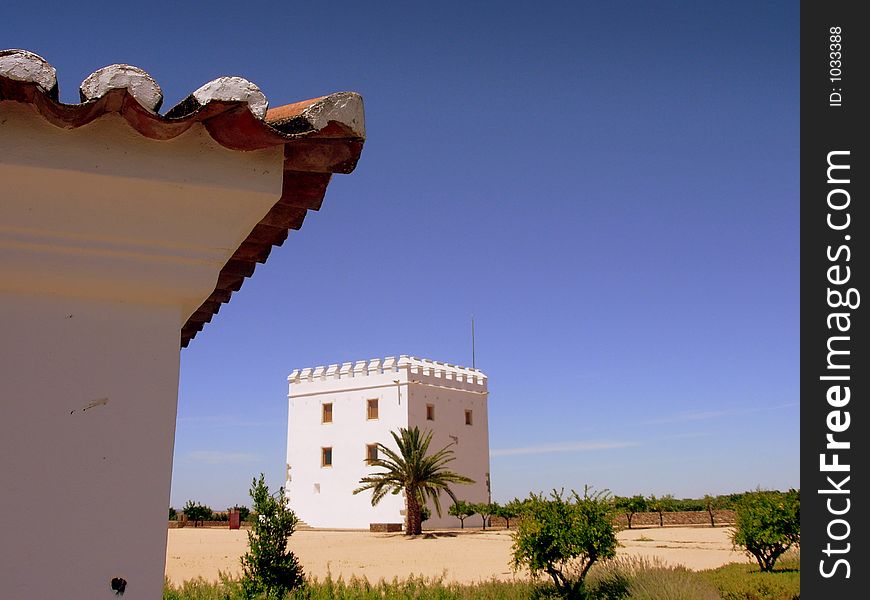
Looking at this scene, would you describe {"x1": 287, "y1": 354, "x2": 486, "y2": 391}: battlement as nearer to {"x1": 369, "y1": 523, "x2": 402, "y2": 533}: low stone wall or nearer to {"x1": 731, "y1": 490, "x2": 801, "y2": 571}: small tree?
{"x1": 369, "y1": 523, "x2": 402, "y2": 533}: low stone wall

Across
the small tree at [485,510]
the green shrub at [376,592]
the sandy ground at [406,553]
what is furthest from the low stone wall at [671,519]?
the green shrub at [376,592]

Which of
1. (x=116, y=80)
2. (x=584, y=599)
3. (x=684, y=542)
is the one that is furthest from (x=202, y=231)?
(x=684, y=542)

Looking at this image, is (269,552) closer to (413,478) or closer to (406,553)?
(406,553)

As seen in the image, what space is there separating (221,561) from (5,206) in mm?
19766

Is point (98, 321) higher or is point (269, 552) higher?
point (98, 321)

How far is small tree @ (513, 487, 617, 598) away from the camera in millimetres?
11461

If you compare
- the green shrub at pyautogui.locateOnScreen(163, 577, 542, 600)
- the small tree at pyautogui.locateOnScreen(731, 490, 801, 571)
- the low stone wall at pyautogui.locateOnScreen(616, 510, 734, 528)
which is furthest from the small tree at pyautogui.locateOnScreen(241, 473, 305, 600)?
the low stone wall at pyautogui.locateOnScreen(616, 510, 734, 528)

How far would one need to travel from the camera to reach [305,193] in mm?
2580

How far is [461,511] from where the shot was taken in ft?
115

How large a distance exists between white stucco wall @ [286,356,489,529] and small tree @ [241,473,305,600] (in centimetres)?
2249

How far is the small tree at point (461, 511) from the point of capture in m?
34.9

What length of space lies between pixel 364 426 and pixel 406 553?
1381cm

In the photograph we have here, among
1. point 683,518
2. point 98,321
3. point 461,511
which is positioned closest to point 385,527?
point 461,511

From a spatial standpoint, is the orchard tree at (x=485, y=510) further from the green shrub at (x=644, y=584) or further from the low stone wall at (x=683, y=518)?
the green shrub at (x=644, y=584)
